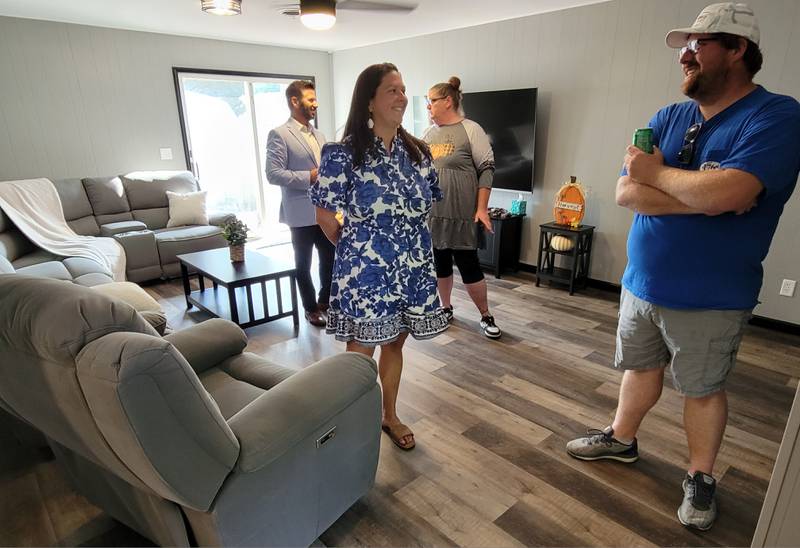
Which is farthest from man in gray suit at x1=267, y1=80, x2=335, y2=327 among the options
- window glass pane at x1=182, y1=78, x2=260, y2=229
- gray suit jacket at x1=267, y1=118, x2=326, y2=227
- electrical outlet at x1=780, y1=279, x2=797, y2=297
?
electrical outlet at x1=780, y1=279, x2=797, y2=297

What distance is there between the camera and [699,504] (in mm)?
1639

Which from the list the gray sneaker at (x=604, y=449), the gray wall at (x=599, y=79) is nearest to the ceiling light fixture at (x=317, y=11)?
the gray wall at (x=599, y=79)

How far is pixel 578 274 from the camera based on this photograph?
4.07 metres

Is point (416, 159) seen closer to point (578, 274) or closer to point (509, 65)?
point (578, 274)

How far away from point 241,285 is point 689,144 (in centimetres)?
250

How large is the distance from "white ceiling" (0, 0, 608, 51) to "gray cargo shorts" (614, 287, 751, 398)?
9.70 ft

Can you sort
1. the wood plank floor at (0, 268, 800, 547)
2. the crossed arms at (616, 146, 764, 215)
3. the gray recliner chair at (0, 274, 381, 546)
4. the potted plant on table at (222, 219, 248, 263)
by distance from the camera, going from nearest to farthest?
the gray recliner chair at (0, 274, 381, 546) < the crossed arms at (616, 146, 764, 215) < the wood plank floor at (0, 268, 800, 547) < the potted plant on table at (222, 219, 248, 263)

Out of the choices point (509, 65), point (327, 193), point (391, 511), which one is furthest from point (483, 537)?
point (509, 65)

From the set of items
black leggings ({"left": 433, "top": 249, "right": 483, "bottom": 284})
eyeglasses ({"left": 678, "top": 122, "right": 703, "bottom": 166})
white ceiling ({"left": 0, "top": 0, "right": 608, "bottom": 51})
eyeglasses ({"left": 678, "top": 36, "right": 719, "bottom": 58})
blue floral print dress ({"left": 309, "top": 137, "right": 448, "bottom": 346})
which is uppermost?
white ceiling ({"left": 0, "top": 0, "right": 608, "bottom": 51})

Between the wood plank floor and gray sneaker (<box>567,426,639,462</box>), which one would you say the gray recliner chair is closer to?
the wood plank floor

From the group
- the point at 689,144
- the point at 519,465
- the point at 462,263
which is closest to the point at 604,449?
the point at 519,465

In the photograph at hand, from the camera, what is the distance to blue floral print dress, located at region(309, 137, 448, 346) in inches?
66.9

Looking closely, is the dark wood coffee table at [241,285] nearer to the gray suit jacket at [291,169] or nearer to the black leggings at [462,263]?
the gray suit jacket at [291,169]

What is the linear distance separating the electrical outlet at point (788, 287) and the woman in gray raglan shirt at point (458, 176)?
1935 mm
